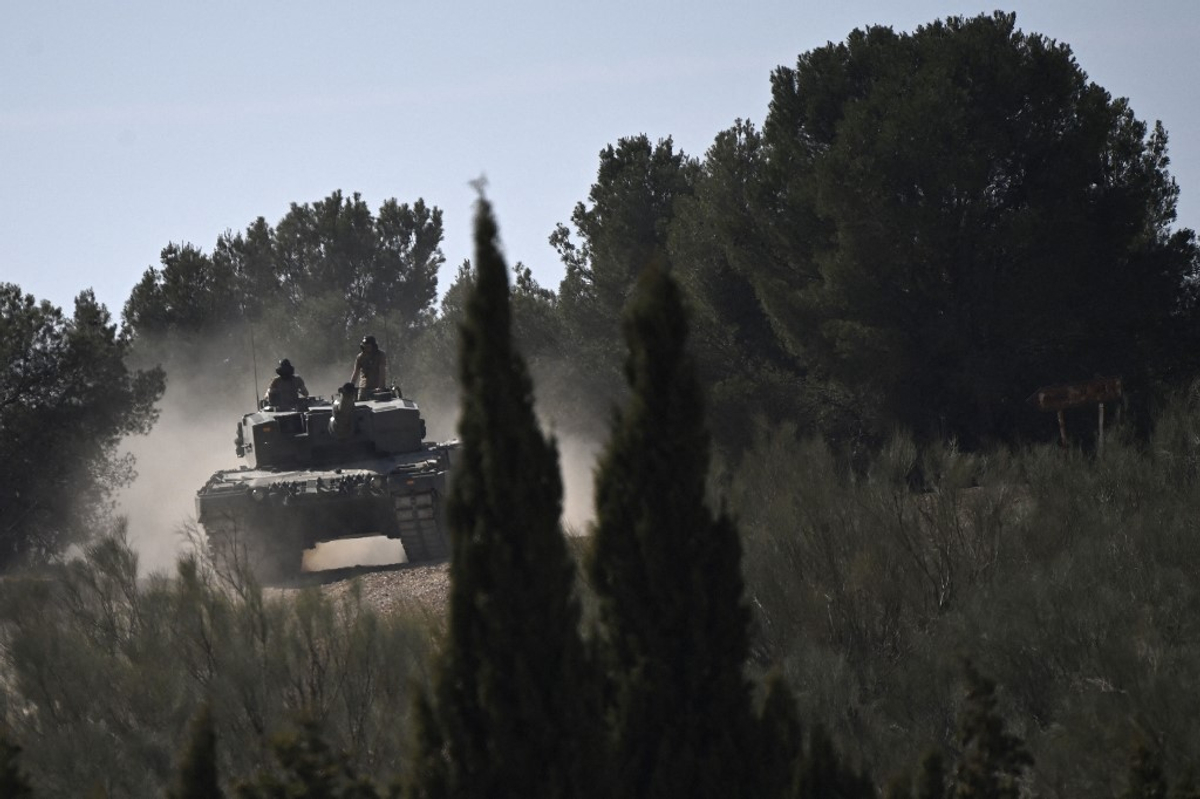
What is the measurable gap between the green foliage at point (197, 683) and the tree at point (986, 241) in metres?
14.6

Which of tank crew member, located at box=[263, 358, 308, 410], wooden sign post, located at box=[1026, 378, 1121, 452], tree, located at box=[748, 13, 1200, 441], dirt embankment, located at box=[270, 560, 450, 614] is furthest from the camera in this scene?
tree, located at box=[748, 13, 1200, 441]

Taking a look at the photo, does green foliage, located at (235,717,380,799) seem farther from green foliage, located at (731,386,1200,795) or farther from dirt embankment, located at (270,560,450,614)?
dirt embankment, located at (270,560,450,614)

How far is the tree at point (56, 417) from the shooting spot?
97.2 ft

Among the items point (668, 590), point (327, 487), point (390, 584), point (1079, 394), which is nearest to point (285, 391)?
point (327, 487)

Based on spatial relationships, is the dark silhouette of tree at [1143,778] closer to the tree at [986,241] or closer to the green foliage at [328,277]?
the tree at [986,241]

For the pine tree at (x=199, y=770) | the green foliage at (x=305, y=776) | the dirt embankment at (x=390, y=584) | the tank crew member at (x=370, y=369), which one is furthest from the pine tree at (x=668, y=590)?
the tank crew member at (x=370, y=369)

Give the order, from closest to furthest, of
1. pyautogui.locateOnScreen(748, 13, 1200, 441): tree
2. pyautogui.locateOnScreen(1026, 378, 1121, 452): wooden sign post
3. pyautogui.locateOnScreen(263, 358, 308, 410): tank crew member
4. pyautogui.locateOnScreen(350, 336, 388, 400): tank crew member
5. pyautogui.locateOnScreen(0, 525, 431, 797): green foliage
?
pyautogui.locateOnScreen(0, 525, 431, 797): green foliage < pyautogui.locateOnScreen(1026, 378, 1121, 452): wooden sign post < pyautogui.locateOnScreen(263, 358, 308, 410): tank crew member < pyautogui.locateOnScreen(350, 336, 388, 400): tank crew member < pyautogui.locateOnScreen(748, 13, 1200, 441): tree

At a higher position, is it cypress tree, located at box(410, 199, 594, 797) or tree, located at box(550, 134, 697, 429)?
tree, located at box(550, 134, 697, 429)

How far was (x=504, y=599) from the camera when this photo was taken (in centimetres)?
752

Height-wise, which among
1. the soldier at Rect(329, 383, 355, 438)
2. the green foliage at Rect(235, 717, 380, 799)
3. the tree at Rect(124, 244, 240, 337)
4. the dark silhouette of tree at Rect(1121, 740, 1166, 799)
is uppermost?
the tree at Rect(124, 244, 240, 337)

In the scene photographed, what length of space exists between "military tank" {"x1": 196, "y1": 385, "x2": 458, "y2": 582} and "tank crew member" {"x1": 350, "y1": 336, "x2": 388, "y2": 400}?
0.95 meters

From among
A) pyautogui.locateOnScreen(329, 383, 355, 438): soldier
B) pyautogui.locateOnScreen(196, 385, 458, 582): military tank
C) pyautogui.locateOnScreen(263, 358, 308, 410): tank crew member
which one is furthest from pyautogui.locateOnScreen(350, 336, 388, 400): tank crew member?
pyautogui.locateOnScreen(329, 383, 355, 438): soldier

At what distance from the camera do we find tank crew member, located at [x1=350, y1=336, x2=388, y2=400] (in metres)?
23.9

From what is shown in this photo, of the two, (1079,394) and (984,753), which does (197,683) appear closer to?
(984,753)
